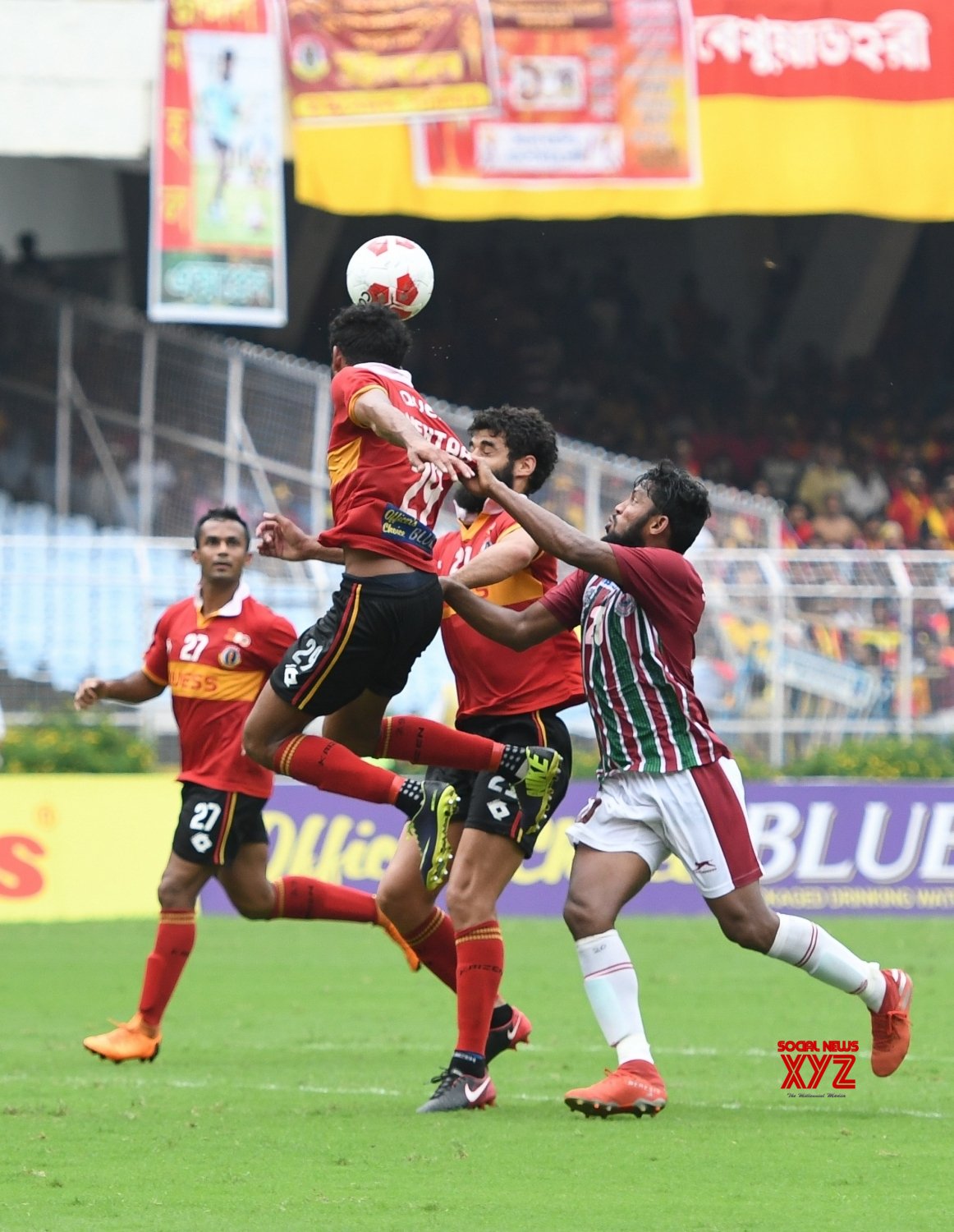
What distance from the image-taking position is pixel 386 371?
7.06m

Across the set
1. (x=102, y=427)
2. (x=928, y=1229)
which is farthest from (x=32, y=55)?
(x=928, y=1229)

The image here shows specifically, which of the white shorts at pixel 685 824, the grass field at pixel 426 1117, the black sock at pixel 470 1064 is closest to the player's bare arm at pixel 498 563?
the white shorts at pixel 685 824

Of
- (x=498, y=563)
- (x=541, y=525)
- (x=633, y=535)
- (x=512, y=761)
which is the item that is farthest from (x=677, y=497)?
(x=512, y=761)

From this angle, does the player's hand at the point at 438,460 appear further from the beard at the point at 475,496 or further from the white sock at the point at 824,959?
the white sock at the point at 824,959

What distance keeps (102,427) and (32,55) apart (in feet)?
12.5

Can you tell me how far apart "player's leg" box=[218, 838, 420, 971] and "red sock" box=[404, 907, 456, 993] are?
1007 mm

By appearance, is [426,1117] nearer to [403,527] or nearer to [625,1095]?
[625,1095]

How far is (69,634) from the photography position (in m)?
16.9

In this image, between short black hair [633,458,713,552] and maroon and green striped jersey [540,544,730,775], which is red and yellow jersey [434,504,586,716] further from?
short black hair [633,458,713,552]

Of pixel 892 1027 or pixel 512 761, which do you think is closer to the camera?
pixel 892 1027

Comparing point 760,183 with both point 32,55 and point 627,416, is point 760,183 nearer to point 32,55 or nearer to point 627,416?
point 627,416

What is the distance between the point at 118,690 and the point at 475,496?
8.23ft

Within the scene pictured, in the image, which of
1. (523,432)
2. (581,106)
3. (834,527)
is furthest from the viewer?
(834,527)

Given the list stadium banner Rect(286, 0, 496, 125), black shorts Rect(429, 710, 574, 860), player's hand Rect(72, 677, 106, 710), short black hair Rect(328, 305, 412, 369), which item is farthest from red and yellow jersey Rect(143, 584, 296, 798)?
stadium banner Rect(286, 0, 496, 125)
